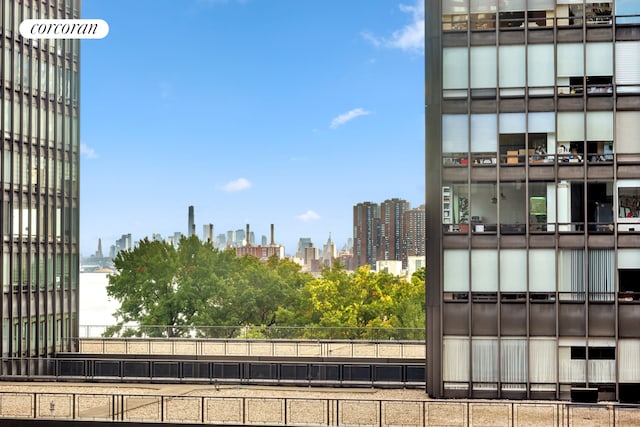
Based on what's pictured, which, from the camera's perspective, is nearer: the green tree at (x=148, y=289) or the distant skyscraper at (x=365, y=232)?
the green tree at (x=148, y=289)

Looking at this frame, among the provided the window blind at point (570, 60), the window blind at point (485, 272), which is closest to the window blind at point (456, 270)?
the window blind at point (485, 272)

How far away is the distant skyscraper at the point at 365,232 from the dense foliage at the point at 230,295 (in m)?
72.0

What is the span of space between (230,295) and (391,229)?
262 feet

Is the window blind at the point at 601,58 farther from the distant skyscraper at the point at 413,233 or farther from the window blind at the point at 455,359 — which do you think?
the distant skyscraper at the point at 413,233

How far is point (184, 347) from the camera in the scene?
164 feet

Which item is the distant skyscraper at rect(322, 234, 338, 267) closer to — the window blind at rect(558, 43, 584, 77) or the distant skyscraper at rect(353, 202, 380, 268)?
the distant skyscraper at rect(353, 202, 380, 268)

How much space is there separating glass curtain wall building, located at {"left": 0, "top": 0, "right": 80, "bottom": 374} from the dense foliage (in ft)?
70.9

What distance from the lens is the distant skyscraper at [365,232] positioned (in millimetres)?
157500

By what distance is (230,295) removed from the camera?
78.6 m

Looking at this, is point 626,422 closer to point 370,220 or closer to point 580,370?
point 580,370

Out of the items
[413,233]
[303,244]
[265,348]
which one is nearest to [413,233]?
[413,233]

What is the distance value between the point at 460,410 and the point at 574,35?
1622 centimetres

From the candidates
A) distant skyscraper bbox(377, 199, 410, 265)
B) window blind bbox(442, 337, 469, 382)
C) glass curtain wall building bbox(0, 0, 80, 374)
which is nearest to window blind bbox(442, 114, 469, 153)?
window blind bbox(442, 337, 469, 382)

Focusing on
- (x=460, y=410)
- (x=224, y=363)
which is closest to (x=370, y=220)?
(x=224, y=363)
